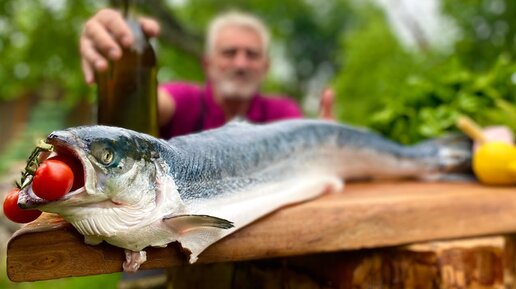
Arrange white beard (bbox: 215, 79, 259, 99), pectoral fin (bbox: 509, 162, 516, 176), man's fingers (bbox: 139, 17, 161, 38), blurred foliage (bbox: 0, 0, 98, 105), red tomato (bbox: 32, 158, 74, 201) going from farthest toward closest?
blurred foliage (bbox: 0, 0, 98, 105) < white beard (bbox: 215, 79, 259, 99) < pectoral fin (bbox: 509, 162, 516, 176) < man's fingers (bbox: 139, 17, 161, 38) < red tomato (bbox: 32, 158, 74, 201)

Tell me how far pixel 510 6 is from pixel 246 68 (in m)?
3.84

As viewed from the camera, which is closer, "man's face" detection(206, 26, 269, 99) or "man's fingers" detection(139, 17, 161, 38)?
"man's fingers" detection(139, 17, 161, 38)

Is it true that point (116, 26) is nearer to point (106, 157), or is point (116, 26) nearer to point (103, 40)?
point (103, 40)

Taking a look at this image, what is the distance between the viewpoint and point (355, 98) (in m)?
5.68

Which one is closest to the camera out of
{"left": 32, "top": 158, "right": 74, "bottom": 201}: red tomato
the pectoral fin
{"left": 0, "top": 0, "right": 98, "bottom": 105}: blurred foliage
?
{"left": 32, "top": 158, "right": 74, "bottom": 201}: red tomato

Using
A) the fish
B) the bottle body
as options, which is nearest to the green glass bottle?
the bottle body

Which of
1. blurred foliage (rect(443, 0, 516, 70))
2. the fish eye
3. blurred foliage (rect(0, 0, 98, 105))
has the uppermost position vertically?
blurred foliage (rect(443, 0, 516, 70))

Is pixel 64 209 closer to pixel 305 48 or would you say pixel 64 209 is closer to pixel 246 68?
pixel 246 68

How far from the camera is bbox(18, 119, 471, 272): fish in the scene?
739 millimetres

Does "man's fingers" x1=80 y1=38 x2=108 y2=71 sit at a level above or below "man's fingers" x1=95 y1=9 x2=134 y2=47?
below

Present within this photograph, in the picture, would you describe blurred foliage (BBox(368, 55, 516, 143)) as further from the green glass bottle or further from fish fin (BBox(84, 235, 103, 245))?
fish fin (BBox(84, 235, 103, 245))

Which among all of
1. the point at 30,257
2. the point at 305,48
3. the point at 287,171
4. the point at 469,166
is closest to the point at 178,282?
the point at 287,171

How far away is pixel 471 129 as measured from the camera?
1.87m

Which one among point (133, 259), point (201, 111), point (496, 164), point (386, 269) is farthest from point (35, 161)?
point (201, 111)
